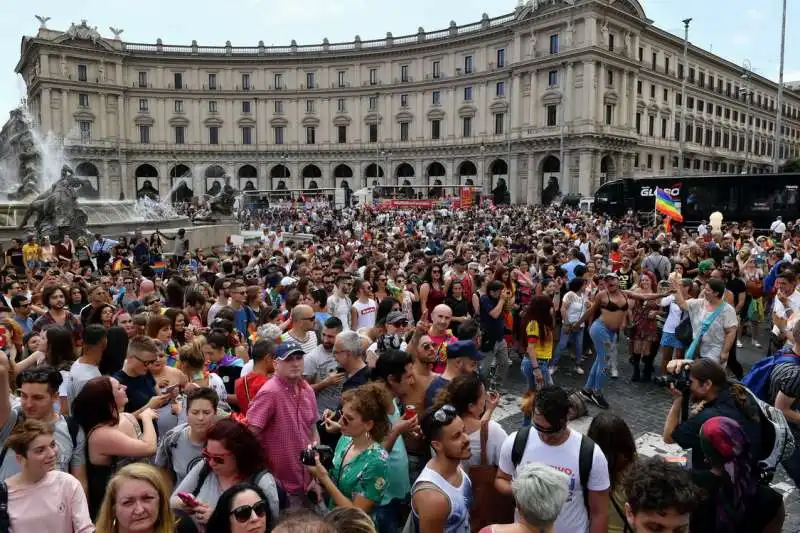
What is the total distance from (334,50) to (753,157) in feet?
175

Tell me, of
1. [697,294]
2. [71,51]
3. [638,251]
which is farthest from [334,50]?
[697,294]

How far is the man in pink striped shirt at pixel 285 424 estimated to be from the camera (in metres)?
3.79

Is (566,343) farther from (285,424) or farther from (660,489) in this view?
(660,489)

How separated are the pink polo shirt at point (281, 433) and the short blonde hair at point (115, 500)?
3.62 ft

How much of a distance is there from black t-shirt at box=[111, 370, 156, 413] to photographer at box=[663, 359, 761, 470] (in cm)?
383

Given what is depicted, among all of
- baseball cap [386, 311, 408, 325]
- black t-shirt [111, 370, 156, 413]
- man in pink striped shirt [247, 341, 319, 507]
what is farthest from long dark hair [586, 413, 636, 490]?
black t-shirt [111, 370, 156, 413]

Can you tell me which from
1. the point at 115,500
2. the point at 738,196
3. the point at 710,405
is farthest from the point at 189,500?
the point at 738,196

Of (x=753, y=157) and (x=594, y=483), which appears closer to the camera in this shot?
(x=594, y=483)

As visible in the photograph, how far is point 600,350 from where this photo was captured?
7613 mm

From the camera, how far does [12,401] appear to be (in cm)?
393

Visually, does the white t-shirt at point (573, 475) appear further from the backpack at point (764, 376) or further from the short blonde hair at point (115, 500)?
the backpack at point (764, 376)

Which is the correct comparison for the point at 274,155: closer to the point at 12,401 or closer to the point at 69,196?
the point at 69,196

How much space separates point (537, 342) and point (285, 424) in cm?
410

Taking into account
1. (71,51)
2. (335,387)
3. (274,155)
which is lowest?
(335,387)
